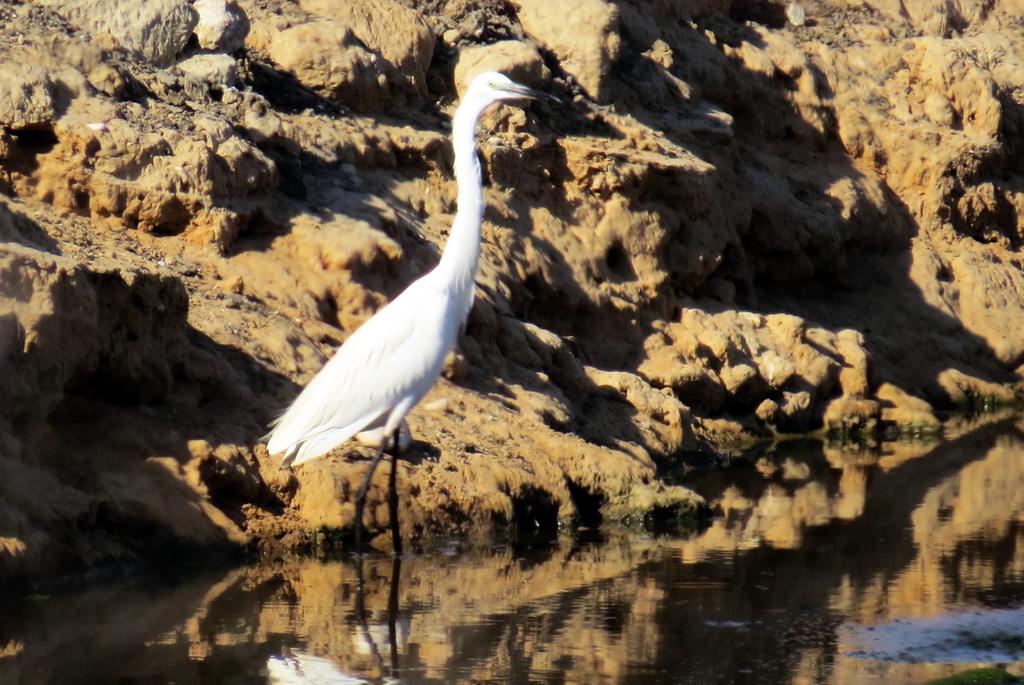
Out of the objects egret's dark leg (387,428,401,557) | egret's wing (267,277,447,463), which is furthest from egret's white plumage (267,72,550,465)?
egret's dark leg (387,428,401,557)

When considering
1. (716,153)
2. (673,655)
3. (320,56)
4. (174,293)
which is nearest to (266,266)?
(174,293)

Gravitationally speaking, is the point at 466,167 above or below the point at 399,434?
above

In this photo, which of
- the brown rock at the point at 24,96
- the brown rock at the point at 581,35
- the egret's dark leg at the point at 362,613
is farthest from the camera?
the brown rock at the point at 581,35

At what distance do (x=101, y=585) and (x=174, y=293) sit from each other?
2001mm

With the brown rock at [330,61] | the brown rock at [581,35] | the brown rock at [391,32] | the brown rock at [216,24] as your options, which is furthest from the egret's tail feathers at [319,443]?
the brown rock at [581,35]

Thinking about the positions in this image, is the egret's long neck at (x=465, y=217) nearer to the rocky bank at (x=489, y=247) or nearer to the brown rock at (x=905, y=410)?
the rocky bank at (x=489, y=247)

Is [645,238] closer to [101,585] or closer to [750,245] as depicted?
[750,245]

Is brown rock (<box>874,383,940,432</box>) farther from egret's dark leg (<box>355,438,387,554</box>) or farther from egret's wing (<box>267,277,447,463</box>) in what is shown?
egret's dark leg (<box>355,438,387,554</box>)

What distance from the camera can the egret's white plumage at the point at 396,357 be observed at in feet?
29.8

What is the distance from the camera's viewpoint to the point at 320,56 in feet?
46.9

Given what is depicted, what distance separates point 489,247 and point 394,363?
5.00m

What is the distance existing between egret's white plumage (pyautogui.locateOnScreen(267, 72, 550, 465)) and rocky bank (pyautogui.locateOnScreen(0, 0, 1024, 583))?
554 mm

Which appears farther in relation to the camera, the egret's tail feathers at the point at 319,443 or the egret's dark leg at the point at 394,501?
the egret's dark leg at the point at 394,501

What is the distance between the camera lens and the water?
6648mm
